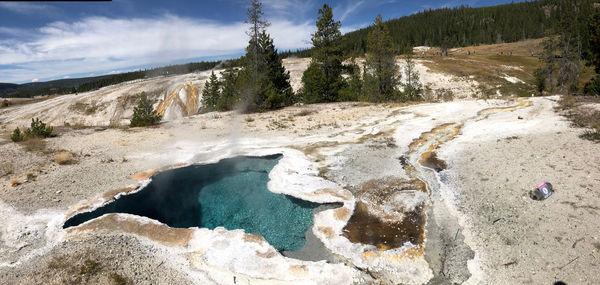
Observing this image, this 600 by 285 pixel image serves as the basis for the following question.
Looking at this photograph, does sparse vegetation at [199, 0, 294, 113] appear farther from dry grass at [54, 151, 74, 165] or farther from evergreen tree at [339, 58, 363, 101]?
dry grass at [54, 151, 74, 165]

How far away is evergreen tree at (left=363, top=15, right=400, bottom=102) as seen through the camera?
92.8 feet

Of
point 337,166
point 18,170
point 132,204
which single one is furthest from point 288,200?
point 18,170

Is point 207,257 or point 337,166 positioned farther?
point 337,166

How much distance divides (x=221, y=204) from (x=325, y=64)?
23.8m

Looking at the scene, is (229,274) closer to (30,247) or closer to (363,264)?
(363,264)

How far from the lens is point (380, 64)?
28.9m

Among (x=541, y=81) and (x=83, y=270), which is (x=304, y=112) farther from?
(x=541, y=81)

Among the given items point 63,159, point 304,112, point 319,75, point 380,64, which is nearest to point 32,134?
point 63,159

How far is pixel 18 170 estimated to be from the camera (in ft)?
43.3

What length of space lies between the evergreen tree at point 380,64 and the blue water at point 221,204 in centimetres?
1950

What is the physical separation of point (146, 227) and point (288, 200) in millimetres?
5034

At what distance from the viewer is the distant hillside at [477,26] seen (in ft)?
389

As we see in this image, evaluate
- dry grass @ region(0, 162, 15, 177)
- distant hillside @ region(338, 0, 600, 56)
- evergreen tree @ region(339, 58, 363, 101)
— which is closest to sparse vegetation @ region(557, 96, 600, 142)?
evergreen tree @ region(339, 58, 363, 101)

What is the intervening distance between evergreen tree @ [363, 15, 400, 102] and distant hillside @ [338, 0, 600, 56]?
81.8 metres
